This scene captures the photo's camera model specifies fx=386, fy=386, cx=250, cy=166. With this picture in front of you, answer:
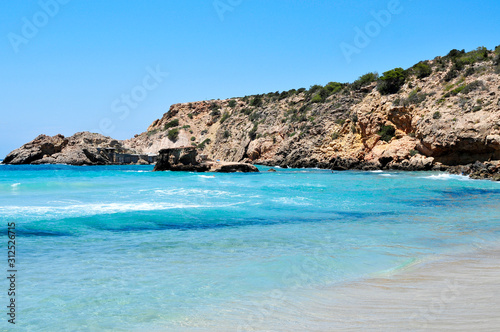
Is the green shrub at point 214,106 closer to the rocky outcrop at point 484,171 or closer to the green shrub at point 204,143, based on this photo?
the green shrub at point 204,143

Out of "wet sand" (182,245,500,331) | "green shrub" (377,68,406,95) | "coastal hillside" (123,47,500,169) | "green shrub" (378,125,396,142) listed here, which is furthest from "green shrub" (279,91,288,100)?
"wet sand" (182,245,500,331)

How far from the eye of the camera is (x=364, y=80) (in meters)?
56.9

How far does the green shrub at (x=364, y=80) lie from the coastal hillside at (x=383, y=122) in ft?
0.47

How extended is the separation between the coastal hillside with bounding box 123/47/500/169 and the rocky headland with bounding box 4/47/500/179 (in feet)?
0.35

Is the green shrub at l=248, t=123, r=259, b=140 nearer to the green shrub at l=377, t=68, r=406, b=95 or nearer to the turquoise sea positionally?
the green shrub at l=377, t=68, r=406, b=95

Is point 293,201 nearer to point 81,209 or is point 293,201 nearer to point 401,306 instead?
point 81,209

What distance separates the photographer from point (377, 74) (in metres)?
55.5

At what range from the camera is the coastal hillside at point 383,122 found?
3250 cm

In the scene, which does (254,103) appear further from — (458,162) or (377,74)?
(458,162)

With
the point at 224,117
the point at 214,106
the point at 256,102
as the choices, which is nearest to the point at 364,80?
the point at 256,102

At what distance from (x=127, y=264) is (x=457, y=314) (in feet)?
15.3

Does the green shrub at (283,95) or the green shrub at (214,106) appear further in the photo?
the green shrub at (214,106)

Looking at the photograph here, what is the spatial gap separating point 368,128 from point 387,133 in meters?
2.25

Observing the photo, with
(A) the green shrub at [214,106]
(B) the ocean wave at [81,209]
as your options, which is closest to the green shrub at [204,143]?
(A) the green shrub at [214,106]
